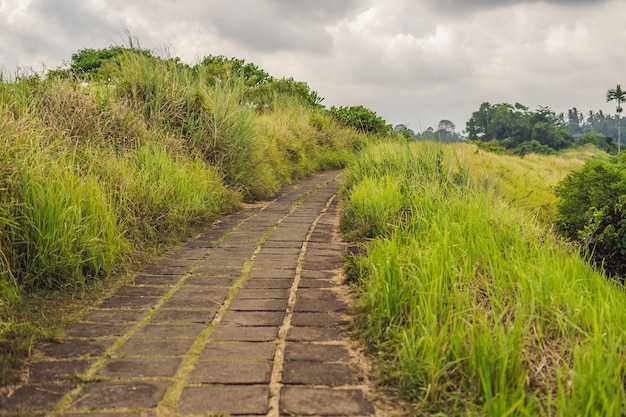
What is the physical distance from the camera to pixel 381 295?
307 centimetres

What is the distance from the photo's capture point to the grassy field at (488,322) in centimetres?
216

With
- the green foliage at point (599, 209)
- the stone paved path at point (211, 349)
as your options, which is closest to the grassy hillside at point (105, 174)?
the stone paved path at point (211, 349)

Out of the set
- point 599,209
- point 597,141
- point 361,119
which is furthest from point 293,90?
point 597,141

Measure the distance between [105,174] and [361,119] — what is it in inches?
541

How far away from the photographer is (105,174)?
486 centimetres

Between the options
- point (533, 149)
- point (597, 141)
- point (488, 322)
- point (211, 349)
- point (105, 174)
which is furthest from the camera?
point (597, 141)

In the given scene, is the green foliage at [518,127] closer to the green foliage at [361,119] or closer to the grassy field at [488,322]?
the green foliage at [361,119]

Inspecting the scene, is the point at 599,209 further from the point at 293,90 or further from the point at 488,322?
the point at 293,90

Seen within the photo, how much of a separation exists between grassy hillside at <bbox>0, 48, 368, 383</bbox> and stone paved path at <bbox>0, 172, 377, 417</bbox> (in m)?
0.25

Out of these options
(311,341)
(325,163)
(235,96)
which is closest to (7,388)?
(311,341)

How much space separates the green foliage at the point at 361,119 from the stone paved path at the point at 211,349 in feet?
43.8

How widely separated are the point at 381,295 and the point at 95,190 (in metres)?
2.43

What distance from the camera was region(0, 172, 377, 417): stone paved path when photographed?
89.0 inches

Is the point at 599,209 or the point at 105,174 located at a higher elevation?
the point at 105,174
